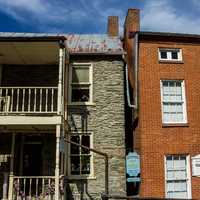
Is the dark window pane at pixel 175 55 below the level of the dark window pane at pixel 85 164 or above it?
above

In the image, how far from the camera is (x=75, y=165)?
48.0 ft

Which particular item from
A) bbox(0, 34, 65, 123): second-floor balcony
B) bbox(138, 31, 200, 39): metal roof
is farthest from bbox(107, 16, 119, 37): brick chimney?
bbox(0, 34, 65, 123): second-floor balcony

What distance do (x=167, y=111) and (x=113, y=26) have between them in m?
6.76

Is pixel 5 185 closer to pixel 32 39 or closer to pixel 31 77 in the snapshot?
pixel 31 77

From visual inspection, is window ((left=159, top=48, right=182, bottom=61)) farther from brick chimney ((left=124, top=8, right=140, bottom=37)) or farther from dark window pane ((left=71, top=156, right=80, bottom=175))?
dark window pane ((left=71, top=156, right=80, bottom=175))

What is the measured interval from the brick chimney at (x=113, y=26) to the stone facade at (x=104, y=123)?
3.99m

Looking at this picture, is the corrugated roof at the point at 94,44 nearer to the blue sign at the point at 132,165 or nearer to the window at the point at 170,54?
the window at the point at 170,54

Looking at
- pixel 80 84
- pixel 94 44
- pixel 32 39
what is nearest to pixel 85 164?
pixel 80 84

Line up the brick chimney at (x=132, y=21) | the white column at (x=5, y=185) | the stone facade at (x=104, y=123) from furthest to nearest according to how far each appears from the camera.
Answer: the brick chimney at (x=132, y=21) → the stone facade at (x=104, y=123) → the white column at (x=5, y=185)

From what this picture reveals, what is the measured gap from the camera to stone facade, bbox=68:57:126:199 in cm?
1426

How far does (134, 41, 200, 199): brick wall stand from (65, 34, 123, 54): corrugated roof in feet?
4.80

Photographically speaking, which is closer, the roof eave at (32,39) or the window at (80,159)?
the roof eave at (32,39)

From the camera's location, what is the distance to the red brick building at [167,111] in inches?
→ 571

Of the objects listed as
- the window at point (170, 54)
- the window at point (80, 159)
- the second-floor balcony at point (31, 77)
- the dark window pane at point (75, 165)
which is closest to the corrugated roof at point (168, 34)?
the window at point (170, 54)
